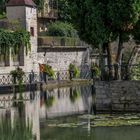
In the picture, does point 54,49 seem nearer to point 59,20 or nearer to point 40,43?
point 40,43

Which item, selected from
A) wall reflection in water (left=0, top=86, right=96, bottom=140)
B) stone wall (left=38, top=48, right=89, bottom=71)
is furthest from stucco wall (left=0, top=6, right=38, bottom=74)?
wall reflection in water (left=0, top=86, right=96, bottom=140)

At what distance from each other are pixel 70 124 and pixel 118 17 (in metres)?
5.91

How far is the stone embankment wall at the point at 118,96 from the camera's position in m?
25.4

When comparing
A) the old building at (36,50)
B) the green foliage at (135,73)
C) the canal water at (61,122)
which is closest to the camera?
the canal water at (61,122)

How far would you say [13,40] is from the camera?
1857 inches

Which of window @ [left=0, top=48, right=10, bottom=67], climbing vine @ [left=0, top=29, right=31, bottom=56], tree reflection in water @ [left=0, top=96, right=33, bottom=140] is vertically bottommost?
tree reflection in water @ [left=0, top=96, right=33, bottom=140]

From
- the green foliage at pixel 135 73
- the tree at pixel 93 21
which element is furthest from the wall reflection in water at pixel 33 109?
the tree at pixel 93 21

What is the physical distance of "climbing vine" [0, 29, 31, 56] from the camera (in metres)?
46.1

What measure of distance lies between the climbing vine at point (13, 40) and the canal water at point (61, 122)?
46.6ft

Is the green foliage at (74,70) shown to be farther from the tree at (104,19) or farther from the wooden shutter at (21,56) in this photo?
the tree at (104,19)

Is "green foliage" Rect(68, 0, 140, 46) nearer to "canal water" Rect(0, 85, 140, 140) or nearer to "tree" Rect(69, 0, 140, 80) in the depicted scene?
"tree" Rect(69, 0, 140, 80)

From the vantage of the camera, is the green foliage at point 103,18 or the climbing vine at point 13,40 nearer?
the green foliage at point 103,18

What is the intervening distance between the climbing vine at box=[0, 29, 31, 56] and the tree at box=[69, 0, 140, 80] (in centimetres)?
1969

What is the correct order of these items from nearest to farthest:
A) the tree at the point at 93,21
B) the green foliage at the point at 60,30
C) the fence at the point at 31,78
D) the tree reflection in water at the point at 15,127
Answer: the tree reflection in water at the point at 15,127 → the tree at the point at 93,21 → the fence at the point at 31,78 → the green foliage at the point at 60,30
